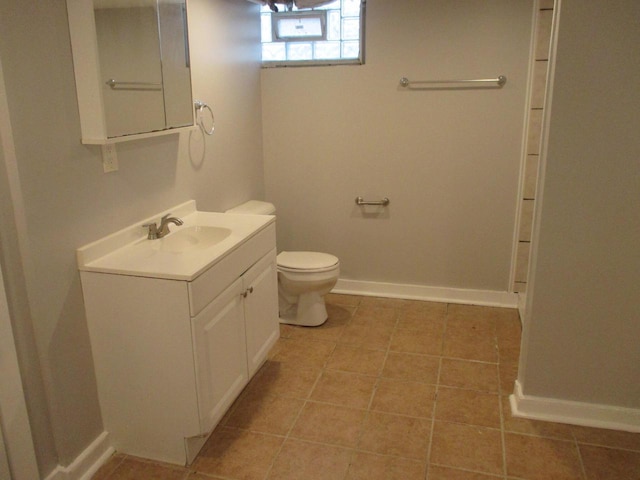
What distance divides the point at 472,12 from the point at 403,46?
0.44 meters

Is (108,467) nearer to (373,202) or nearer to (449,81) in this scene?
(373,202)

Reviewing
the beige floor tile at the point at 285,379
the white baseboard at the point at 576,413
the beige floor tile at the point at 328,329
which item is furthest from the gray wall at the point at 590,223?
the beige floor tile at the point at 328,329

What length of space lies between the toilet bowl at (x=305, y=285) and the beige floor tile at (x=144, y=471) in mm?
1345

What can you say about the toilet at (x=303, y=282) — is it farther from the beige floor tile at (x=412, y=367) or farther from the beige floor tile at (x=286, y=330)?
the beige floor tile at (x=412, y=367)

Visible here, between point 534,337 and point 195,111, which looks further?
point 195,111

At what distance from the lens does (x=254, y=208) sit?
138 inches

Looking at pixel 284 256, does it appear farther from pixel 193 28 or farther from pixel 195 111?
pixel 193 28

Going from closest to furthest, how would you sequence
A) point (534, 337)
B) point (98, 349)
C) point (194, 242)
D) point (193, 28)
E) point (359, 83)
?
point (98, 349), point (534, 337), point (194, 242), point (193, 28), point (359, 83)

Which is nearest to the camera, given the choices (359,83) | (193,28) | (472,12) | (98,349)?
(98,349)

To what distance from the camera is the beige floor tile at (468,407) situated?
2508 millimetres

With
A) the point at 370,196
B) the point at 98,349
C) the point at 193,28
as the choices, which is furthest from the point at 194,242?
the point at 370,196

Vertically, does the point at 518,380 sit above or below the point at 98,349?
below

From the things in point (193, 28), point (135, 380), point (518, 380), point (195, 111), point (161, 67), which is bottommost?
point (518, 380)

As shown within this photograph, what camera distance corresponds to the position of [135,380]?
2.17m
